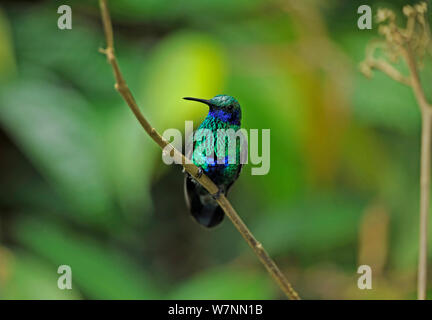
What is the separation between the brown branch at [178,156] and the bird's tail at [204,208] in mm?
485

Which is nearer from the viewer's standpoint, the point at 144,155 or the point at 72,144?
the point at 144,155

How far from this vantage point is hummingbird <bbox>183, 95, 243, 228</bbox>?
1224mm

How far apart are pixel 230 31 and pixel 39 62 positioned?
0.70 metres

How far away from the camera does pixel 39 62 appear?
2010 millimetres

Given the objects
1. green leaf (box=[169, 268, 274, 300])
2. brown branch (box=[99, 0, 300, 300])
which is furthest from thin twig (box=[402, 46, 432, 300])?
green leaf (box=[169, 268, 274, 300])

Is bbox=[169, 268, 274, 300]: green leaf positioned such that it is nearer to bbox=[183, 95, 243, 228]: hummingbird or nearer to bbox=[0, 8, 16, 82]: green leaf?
bbox=[183, 95, 243, 228]: hummingbird

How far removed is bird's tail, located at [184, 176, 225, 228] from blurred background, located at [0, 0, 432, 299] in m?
0.23

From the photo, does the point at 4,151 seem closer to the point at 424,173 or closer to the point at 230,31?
the point at 230,31

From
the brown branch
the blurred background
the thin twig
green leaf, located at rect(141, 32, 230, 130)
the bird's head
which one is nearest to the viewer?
the brown branch

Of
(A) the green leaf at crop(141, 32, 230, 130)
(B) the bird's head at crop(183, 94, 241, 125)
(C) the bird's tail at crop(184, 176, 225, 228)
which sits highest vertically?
(A) the green leaf at crop(141, 32, 230, 130)

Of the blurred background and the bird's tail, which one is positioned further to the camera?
the blurred background

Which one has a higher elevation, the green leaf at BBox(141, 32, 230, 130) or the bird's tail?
the green leaf at BBox(141, 32, 230, 130)
